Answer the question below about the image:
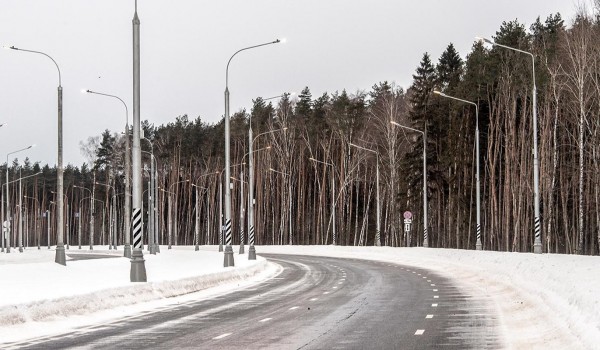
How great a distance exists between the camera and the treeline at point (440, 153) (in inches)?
2366

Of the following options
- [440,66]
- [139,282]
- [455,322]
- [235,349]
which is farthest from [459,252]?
[440,66]

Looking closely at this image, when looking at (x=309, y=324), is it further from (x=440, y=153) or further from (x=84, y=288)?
(x=440, y=153)

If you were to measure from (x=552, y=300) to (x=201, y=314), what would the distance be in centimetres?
771

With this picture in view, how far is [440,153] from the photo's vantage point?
82.6 meters

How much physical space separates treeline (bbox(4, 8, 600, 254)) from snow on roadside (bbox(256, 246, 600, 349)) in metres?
13.9

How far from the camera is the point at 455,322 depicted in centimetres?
1711

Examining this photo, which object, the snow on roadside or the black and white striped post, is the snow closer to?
the snow on roadside

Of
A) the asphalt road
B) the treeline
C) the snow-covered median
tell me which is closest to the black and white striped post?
the snow-covered median

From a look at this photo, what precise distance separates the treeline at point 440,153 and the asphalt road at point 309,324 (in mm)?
26441

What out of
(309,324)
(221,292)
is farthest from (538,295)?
(221,292)

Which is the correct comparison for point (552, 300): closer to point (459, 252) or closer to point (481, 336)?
point (481, 336)

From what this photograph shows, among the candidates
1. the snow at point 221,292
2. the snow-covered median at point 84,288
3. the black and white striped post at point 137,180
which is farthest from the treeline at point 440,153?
the black and white striped post at point 137,180

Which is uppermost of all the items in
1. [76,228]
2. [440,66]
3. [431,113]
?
[440,66]

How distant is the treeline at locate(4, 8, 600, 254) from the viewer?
60.1m
